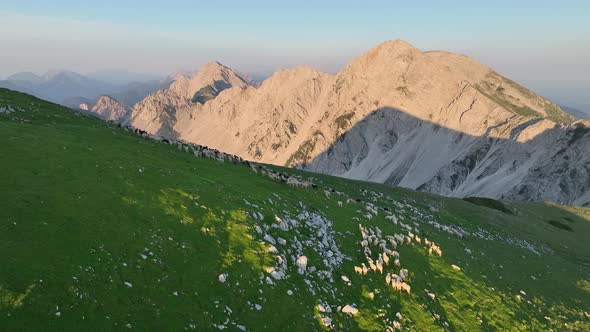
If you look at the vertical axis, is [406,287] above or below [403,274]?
below

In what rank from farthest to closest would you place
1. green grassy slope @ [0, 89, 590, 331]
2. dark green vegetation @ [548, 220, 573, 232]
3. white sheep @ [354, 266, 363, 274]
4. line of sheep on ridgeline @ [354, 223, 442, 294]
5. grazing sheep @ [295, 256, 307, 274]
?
dark green vegetation @ [548, 220, 573, 232], white sheep @ [354, 266, 363, 274], line of sheep on ridgeline @ [354, 223, 442, 294], grazing sheep @ [295, 256, 307, 274], green grassy slope @ [0, 89, 590, 331]

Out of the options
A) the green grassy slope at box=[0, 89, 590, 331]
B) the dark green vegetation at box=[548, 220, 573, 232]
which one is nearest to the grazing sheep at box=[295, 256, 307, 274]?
the green grassy slope at box=[0, 89, 590, 331]

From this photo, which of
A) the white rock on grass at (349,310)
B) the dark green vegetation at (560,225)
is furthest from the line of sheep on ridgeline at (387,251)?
the dark green vegetation at (560,225)

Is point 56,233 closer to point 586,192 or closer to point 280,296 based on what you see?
point 280,296

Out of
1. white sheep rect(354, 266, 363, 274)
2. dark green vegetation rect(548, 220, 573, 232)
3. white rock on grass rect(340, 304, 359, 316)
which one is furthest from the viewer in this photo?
dark green vegetation rect(548, 220, 573, 232)

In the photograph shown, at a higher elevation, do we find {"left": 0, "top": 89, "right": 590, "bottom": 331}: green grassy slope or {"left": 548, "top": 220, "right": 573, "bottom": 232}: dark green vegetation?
{"left": 0, "top": 89, "right": 590, "bottom": 331}: green grassy slope

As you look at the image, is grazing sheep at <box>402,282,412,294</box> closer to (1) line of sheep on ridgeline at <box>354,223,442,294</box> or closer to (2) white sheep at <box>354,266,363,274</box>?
(1) line of sheep on ridgeline at <box>354,223,442,294</box>

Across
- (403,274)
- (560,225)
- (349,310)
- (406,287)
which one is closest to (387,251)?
(403,274)

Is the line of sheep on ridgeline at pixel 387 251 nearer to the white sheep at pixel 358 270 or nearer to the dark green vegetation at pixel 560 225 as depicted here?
the white sheep at pixel 358 270

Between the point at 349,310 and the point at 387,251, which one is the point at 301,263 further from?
the point at 387,251
